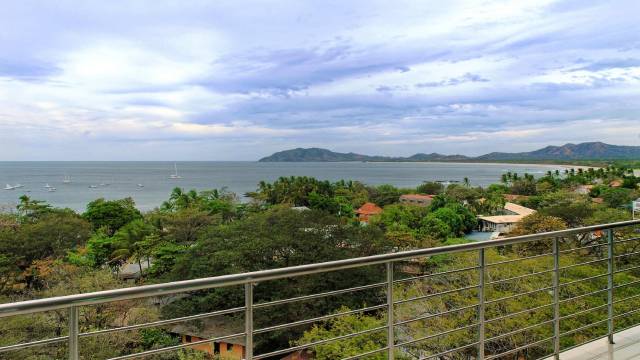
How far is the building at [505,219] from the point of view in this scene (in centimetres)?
3683

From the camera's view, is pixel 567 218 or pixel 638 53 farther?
pixel 567 218

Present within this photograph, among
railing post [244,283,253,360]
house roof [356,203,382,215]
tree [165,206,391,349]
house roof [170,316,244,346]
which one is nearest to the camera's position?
railing post [244,283,253,360]

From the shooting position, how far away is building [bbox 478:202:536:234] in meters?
36.8

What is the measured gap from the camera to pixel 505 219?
1499 inches

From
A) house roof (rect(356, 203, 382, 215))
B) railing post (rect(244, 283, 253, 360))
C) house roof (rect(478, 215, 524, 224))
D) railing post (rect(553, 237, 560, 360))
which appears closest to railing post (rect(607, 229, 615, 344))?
railing post (rect(553, 237, 560, 360))

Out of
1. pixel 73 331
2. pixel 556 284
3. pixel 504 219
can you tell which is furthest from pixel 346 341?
pixel 504 219

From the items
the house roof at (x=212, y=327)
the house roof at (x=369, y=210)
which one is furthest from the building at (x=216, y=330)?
the house roof at (x=369, y=210)

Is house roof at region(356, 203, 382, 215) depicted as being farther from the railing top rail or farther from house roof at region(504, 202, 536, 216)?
the railing top rail

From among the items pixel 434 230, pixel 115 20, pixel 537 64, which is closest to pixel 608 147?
pixel 434 230

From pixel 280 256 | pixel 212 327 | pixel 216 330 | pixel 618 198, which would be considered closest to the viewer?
pixel 216 330

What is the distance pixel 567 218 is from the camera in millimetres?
23938

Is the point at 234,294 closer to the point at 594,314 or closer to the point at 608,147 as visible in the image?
the point at 594,314

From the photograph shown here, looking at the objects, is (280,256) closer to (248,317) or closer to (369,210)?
(248,317)

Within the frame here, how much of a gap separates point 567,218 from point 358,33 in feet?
56.6
